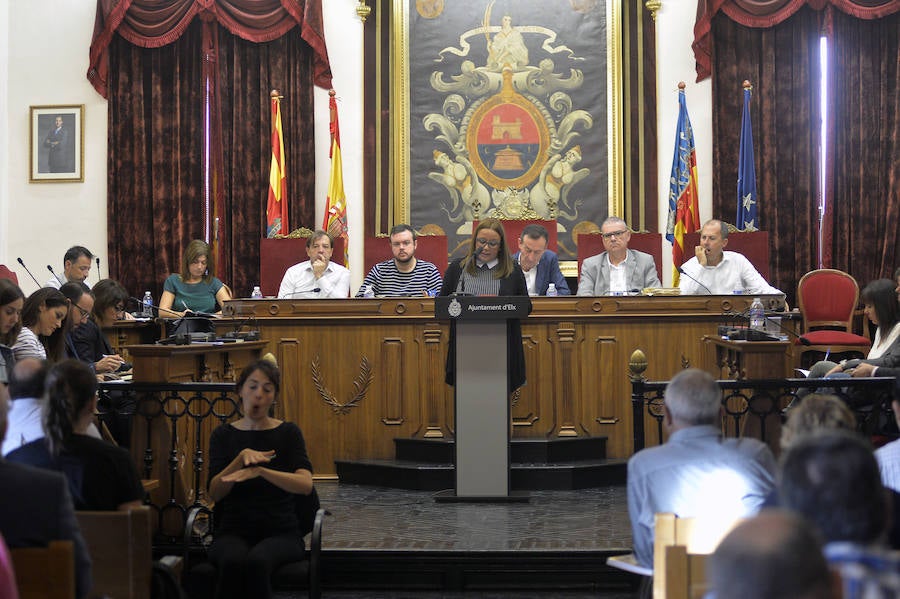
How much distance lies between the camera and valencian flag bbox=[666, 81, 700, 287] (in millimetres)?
9008

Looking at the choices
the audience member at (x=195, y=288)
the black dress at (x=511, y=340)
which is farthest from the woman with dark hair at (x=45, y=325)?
the audience member at (x=195, y=288)

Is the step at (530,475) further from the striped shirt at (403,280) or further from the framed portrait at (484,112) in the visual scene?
the framed portrait at (484,112)

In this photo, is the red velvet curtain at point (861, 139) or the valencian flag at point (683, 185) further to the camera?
the red velvet curtain at point (861, 139)

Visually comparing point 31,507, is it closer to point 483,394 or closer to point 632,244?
point 483,394

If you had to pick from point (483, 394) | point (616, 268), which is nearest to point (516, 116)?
point (616, 268)

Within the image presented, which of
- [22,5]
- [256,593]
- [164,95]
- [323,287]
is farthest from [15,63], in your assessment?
[256,593]

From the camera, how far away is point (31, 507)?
2541 mm

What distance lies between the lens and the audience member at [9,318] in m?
4.84

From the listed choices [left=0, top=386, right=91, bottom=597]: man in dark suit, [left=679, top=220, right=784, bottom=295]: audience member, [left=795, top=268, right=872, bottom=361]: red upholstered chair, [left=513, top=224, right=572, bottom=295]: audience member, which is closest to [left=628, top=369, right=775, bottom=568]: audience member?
[left=0, top=386, right=91, bottom=597]: man in dark suit

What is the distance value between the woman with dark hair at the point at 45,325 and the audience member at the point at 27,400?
1578 millimetres

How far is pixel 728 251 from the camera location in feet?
26.4

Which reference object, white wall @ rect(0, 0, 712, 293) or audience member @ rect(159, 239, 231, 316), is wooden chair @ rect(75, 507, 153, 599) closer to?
audience member @ rect(159, 239, 231, 316)

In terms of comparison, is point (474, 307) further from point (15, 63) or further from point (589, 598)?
point (15, 63)

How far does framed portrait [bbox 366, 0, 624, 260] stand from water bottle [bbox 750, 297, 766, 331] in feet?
11.8
